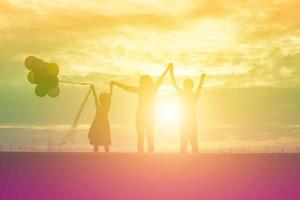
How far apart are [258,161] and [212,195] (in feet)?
20.8

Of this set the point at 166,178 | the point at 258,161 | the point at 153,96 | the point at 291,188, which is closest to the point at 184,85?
the point at 153,96

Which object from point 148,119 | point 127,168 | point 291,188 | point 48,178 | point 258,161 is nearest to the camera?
point 291,188

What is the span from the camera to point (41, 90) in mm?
16547

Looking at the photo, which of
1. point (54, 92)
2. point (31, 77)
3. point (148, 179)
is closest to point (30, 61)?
point (31, 77)

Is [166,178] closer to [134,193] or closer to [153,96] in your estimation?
[134,193]

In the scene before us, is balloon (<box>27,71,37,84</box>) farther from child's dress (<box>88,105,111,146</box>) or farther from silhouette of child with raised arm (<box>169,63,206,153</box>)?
silhouette of child with raised arm (<box>169,63,206,153</box>)

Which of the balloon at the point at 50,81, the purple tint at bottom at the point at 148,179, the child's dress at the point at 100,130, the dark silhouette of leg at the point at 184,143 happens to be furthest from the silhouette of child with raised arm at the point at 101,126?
the purple tint at bottom at the point at 148,179

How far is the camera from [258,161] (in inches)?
541

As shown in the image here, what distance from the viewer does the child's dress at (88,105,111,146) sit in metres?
18.0

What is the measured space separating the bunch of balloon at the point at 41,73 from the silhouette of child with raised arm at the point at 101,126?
6.14 ft

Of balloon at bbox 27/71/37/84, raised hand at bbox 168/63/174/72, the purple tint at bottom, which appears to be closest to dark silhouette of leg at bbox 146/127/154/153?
raised hand at bbox 168/63/174/72

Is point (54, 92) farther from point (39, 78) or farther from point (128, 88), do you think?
point (128, 88)

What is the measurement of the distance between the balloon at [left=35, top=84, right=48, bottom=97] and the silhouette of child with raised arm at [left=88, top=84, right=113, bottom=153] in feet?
6.01

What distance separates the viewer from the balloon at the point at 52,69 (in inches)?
639
